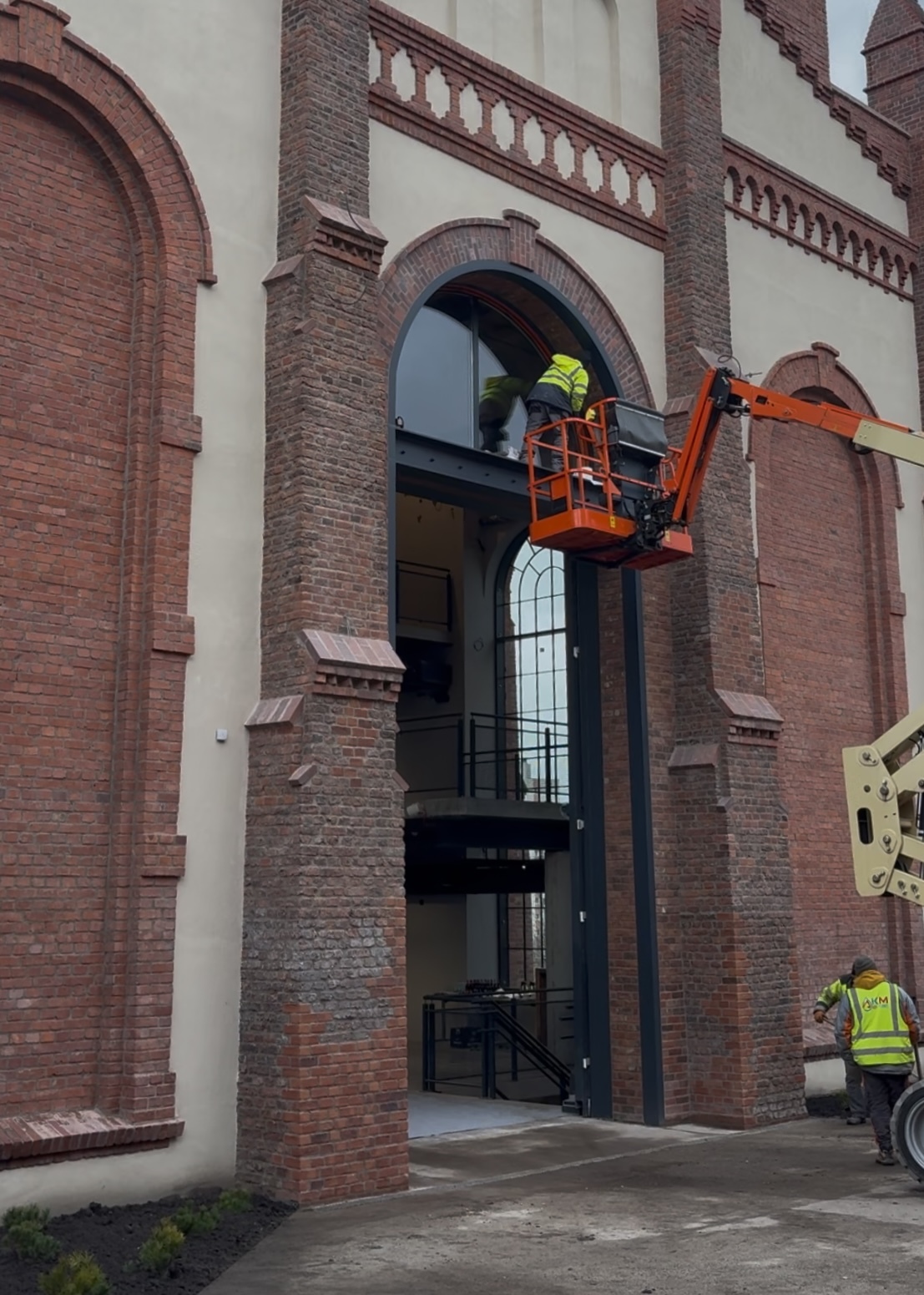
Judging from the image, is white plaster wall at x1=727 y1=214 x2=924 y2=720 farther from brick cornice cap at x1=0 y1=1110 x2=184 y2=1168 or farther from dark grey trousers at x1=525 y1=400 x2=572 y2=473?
brick cornice cap at x1=0 y1=1110 x2=184 y2=1168

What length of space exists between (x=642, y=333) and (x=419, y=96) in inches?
142

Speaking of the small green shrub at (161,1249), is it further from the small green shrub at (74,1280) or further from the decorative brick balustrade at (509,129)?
the decorative brick balustrade at (509,129)

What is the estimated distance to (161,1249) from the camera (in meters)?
8.07

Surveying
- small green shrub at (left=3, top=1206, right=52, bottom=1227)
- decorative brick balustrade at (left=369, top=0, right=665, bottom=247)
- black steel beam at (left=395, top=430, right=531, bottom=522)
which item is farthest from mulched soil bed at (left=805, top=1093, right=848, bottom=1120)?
decorative brick balustrade at (left=369, top=0, right=665, bottom=247)

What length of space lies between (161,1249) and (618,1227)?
9.89 feet

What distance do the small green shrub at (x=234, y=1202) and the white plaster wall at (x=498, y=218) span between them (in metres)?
7.93

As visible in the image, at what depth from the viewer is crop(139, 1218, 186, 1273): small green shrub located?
805 centimetres

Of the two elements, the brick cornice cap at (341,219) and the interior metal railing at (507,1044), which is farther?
the interior metal railing at (507,1044)

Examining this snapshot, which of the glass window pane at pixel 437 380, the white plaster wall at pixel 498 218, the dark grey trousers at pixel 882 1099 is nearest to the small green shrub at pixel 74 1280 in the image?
the dark grey trousers at pixel 882 1099

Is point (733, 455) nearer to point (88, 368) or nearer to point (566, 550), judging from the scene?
point (566, 550)

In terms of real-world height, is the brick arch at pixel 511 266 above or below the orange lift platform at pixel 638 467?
above

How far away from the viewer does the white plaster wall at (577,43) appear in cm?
1393

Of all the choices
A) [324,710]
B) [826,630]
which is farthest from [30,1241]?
[826,630]

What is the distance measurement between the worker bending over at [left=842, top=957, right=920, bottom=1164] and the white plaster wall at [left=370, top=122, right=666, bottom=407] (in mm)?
6810
